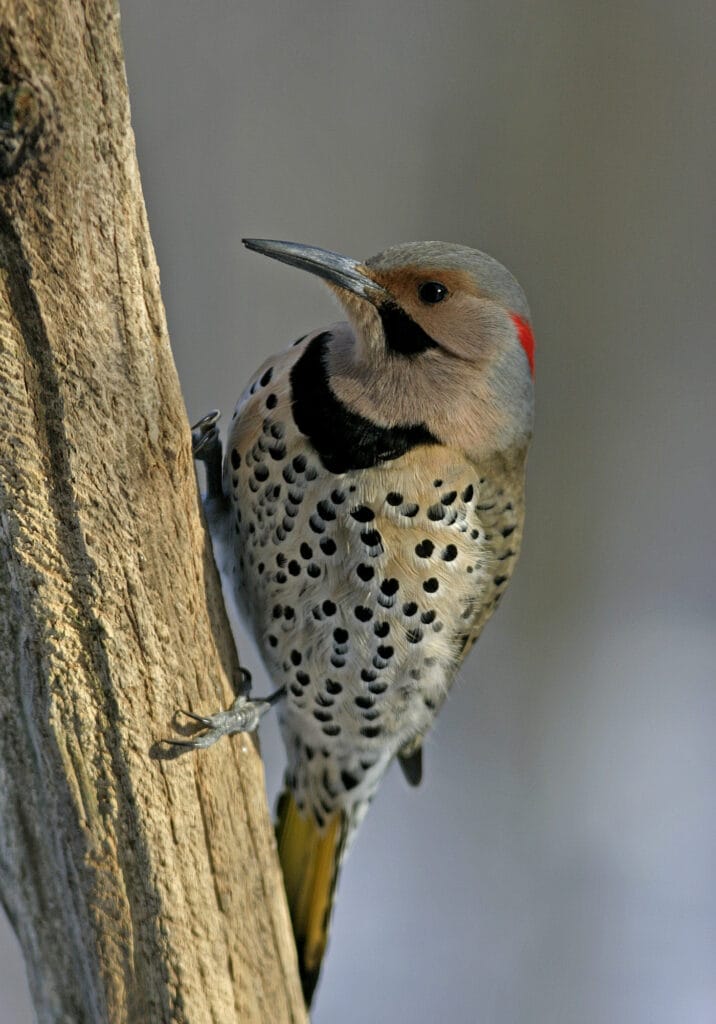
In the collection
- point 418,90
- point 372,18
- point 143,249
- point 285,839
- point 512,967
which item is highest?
point 372,18

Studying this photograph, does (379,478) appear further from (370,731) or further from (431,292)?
→ (370,731)

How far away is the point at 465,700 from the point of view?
2172 mm

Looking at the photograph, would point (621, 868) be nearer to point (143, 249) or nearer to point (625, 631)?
point (625, 631)

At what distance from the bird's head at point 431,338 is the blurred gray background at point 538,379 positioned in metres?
0.80

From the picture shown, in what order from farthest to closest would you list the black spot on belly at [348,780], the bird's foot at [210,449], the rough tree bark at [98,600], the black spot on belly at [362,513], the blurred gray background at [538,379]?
the blurred gray background at [538,379] → the black spot on belly at [348,780] → the bird's foot at [210,449] → the black spot on belly at [362,513] → the rough tree bark at [98,600]

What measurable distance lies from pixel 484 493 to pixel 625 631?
3.49ft

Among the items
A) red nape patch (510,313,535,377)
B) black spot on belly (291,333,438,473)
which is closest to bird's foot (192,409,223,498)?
black spot on belly (291,333,438,473)

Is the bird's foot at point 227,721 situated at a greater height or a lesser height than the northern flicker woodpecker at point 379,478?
lesser

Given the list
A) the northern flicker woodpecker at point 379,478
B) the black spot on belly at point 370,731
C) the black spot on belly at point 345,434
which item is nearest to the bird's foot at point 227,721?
the northern flicker woodpecker at point 379,478

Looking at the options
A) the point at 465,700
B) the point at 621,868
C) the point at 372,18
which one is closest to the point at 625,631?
the point at 465,700

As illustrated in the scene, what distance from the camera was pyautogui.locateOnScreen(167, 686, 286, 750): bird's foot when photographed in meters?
1.05

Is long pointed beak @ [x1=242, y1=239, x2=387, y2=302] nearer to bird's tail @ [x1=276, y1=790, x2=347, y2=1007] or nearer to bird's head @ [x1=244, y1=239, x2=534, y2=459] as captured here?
bird's head @ [x1=244, y1=239, x2=534, y2=459]

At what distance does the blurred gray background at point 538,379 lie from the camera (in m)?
1.89

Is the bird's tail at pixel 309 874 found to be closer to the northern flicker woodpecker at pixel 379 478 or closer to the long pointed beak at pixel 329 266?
the northern flicker woodpecker at pixel 379 478
